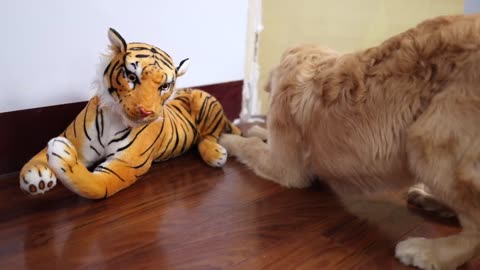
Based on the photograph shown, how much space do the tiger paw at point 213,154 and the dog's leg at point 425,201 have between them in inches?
26.1

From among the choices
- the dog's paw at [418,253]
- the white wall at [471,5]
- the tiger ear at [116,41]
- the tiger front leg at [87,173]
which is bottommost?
the dog's paw at [418,253]

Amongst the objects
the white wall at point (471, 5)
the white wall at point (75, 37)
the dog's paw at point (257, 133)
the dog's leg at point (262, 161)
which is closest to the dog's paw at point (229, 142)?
the dog's leg at point (262, 161)

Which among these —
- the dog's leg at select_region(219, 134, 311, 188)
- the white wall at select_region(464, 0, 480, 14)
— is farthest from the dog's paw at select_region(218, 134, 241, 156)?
the white wall at select_region(464, 0, 480, 14)

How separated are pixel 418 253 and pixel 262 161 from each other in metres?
0.64

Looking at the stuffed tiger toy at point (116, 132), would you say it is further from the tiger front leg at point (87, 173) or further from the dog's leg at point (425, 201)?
the dog's leg at point (425, 201)

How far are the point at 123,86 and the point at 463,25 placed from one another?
91 centimetres

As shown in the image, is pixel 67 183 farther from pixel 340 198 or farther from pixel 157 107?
pixel 340 198

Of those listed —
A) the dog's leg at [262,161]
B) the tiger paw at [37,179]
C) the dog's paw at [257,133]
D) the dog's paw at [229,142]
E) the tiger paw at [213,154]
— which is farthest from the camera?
the dog's paw at [257,133]

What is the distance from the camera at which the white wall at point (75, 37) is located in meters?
1.28

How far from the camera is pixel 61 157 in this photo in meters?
1.05

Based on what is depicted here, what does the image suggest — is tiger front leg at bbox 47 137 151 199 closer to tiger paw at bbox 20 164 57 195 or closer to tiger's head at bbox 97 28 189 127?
tiger paw at bbox 20 164 57 195

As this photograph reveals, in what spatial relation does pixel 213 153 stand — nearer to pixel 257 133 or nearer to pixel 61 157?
pixel 257 133

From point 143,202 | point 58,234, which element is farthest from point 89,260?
point 143,202

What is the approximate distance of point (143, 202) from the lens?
1.22 meters
